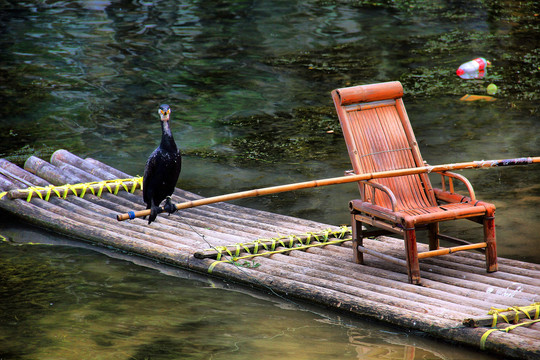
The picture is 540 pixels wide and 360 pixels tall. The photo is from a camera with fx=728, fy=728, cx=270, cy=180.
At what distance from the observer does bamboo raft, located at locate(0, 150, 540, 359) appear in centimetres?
503

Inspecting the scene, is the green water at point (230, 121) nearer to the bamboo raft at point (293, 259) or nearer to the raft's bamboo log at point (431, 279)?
the bamboo raft at point (293, 259)

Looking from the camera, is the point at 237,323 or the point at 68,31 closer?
the point at 237,323

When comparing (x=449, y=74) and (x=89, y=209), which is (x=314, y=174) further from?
(x=449, y=74)

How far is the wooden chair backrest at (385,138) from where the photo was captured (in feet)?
20.4

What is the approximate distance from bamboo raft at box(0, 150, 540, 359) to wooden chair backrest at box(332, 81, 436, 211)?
1.77ft

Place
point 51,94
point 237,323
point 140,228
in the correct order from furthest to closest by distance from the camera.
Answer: point 51,94 → point 140,228 → point 237,323

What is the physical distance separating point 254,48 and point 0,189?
9213 mm

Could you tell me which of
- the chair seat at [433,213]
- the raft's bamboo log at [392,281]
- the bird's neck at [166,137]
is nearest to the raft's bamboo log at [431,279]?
the raft's bamboo log at [392,281]

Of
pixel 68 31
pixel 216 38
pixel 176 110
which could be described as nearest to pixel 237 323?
pixel 176 110

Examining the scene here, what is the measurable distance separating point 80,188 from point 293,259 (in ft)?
9.69

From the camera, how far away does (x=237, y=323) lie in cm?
559

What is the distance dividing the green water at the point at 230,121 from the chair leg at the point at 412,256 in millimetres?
575

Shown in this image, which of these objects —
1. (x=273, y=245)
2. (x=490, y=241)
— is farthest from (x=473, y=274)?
(x=273, y=245)

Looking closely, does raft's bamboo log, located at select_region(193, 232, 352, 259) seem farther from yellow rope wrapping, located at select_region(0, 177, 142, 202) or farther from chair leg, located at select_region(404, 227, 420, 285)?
yellow rope wrapping, located at select_region(0, 177, 142, 202)
